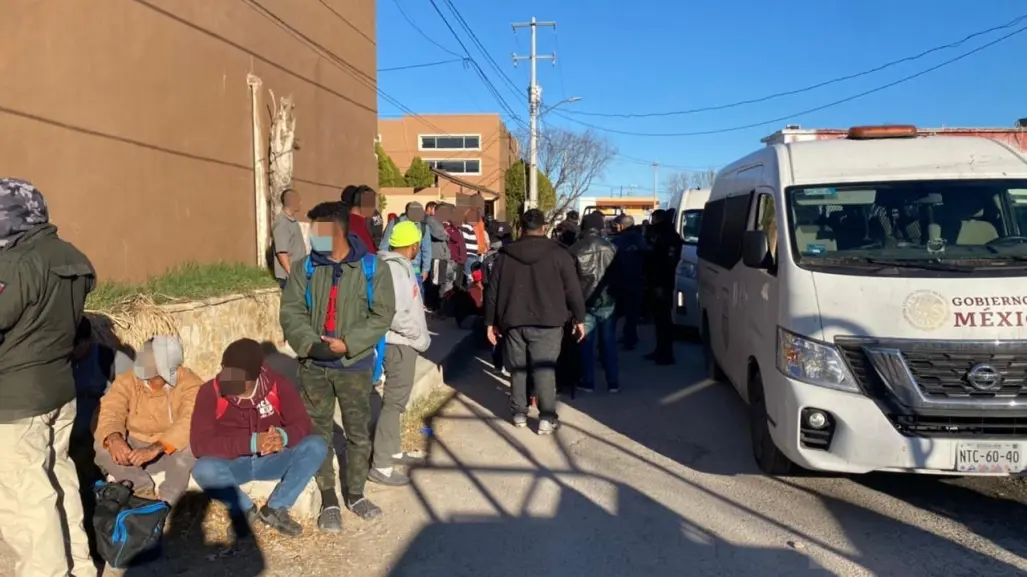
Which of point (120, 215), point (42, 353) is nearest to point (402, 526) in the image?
point (42, 353)

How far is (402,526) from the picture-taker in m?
4.83

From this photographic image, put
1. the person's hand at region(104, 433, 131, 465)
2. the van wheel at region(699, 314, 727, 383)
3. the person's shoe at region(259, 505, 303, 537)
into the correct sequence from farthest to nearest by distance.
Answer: the van wheel at region(699, 314, 727, 383)
the person's shoe at region(259, 505, 303, 537)
the person's hand at region(104, 433, 131, 465)

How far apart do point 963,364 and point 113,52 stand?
23.6 ft

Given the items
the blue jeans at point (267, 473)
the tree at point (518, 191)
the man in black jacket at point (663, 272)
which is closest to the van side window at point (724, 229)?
the man in black jacket at point (663, 272)

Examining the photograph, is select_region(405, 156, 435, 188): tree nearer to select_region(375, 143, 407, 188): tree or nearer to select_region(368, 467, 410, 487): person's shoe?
select_region(375, 143, 407, 188): tree

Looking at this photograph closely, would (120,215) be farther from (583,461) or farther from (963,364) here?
(963,364)

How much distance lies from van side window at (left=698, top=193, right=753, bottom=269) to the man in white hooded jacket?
251 centimetres

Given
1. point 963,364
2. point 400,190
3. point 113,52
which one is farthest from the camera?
point 400,190

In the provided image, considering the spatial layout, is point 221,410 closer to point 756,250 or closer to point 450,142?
point 756,250

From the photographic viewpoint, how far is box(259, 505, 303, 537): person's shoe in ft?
14.8

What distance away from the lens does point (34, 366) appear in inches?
135

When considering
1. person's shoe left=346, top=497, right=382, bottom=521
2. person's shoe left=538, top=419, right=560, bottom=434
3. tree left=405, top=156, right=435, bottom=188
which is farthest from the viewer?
tree left=405, top=156, right=435, bottom=188

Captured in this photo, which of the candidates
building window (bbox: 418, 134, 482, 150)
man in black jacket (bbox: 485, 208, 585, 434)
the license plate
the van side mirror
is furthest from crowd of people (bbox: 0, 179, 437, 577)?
building window (bbox: 418, 134, 482, 150)

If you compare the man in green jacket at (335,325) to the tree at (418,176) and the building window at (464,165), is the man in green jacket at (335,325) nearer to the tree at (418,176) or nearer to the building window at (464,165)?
the tree at (418,176)
